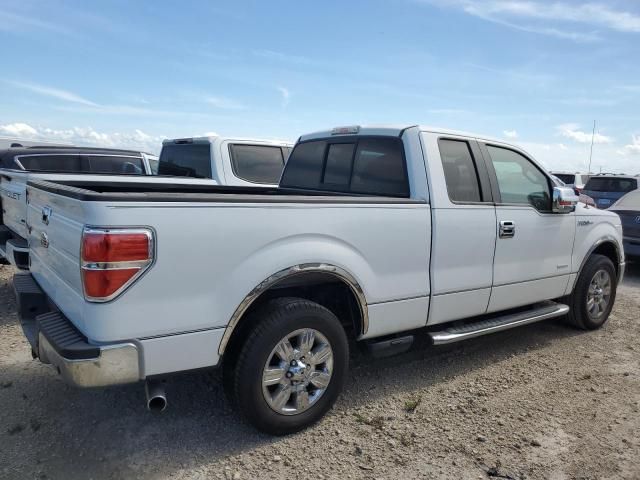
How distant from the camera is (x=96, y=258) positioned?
2.37m

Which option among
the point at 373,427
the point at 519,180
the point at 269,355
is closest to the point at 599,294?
the point at 519,180

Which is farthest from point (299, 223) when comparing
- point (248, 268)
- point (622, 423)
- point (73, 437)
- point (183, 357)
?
point (622, 423)

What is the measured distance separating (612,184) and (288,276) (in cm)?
1307

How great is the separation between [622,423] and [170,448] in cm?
298

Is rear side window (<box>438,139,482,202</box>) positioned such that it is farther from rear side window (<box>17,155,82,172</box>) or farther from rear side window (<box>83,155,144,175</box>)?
rear side window (<box>17,155,82,172</box>)

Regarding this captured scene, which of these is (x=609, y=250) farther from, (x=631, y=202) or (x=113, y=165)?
(x=113, y=165)

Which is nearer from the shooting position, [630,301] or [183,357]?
[183,357]

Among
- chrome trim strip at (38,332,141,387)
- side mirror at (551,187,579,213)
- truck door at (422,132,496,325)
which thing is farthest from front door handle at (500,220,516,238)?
chrome trim strip at (38,332,141,387)

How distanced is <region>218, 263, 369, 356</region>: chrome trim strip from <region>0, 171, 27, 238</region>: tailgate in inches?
86.5

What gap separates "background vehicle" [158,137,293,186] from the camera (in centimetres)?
670

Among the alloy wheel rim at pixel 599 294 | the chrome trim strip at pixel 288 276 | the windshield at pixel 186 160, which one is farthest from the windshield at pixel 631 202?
the chrome trim strip at pixel 288 276

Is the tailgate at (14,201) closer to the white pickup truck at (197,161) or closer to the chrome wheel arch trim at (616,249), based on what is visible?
the white pickup truck at (197,161)

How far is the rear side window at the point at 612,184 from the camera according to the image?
1294cm

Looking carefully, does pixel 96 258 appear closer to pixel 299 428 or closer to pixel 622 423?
pixel 299 428
